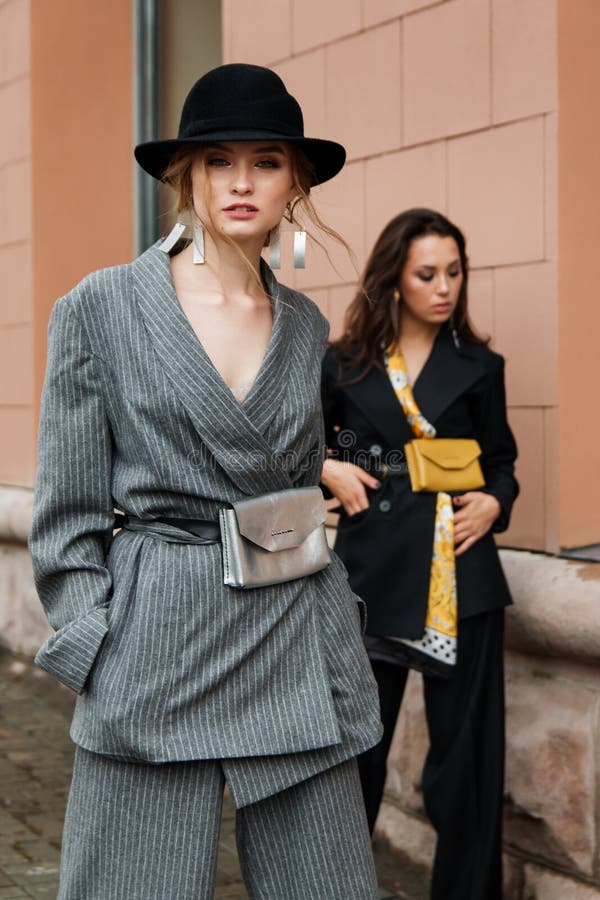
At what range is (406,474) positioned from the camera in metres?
3.65

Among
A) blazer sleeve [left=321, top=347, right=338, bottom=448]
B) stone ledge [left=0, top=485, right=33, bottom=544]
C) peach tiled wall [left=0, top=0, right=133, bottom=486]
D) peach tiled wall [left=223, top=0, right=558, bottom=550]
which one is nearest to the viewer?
blazer sleeve [left=321, top=347, right=338, bottom=448]

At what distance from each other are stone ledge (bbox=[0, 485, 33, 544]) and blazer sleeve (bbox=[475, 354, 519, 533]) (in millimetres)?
3432

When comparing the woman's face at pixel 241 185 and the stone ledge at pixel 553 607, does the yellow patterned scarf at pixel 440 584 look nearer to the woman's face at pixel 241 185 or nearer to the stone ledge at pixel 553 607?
the stone ledge at pixel 553 607

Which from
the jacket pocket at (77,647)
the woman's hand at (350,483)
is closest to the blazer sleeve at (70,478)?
the jacket pocket at (77,647)

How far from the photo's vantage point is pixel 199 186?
235 centimetres

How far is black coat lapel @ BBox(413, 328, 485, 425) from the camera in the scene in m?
3.60

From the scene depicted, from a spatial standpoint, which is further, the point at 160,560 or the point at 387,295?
the point at 387,295

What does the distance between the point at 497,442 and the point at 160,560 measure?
5.48 ft

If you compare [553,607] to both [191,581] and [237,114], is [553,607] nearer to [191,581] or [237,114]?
[191,581]

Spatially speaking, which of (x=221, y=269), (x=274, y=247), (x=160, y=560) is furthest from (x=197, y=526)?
(x=274, y=247)

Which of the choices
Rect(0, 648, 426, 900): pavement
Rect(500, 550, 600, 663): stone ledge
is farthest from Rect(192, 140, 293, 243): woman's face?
Rect(500, 550, 600, 663): stone ledge

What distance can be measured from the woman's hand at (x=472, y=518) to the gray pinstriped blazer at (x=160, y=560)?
1311mm

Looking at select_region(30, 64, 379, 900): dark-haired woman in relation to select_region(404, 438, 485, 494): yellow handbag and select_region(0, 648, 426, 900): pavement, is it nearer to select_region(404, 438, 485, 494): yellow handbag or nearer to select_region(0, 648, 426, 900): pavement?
select_region(0, 648, 426, 900): pavement

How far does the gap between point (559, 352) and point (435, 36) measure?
119 cm
